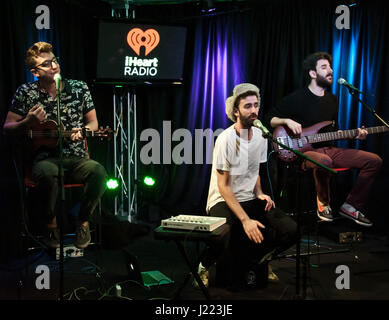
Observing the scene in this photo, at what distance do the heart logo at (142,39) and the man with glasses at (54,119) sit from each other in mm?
1406

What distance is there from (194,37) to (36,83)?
269cm

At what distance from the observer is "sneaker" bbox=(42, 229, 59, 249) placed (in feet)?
11.4

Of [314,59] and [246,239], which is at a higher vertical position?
[314,59]

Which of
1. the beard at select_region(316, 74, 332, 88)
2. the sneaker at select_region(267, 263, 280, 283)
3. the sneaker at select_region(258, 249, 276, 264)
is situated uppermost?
the beard at select_region(316, 74, 332, 88)

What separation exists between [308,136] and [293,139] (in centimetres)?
16

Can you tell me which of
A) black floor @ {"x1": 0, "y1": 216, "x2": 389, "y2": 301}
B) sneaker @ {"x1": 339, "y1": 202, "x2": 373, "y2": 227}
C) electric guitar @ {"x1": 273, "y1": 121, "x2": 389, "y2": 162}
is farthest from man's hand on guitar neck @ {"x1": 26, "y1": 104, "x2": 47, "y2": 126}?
sneaker @ {"x1": 339, "y1": 202, "x2": 373, "y2": 227}

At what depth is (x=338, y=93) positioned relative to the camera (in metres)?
5.15

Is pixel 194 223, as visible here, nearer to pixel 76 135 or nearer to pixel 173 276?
pixel 173 276

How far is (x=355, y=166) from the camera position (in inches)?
169

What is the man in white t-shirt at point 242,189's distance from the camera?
10.2 ft

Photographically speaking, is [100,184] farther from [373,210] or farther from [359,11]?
[359,11]
